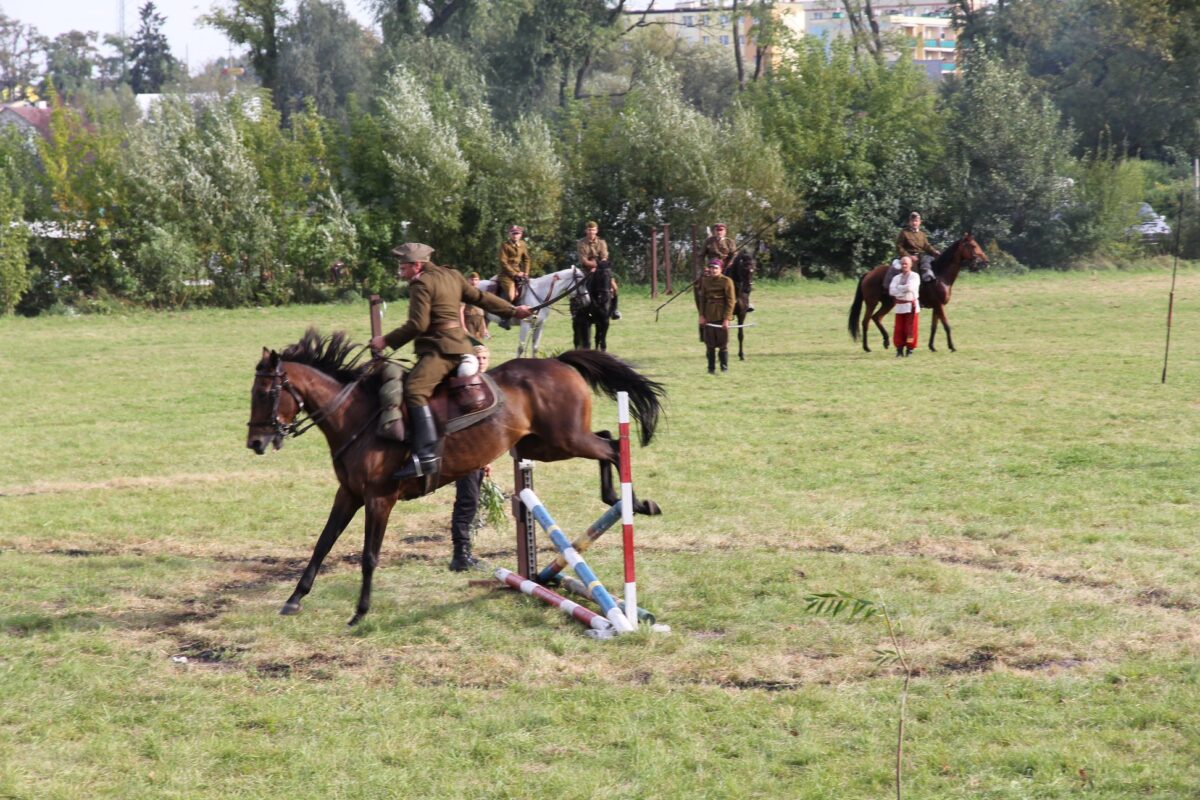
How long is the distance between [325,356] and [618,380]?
1.94m

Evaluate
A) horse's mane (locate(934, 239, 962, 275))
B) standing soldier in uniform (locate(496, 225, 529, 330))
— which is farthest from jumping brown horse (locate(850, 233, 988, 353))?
standing soldier in uniform (locate(496, 225, 529, 330))

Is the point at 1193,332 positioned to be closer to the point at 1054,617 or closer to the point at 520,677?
the point at 1054,617

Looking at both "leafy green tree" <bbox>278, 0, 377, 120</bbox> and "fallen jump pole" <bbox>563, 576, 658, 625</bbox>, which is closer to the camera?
"fallen jump pole" <bbox>563, 576, 658, 625</bbox>

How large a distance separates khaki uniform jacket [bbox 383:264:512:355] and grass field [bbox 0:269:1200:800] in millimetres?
1622

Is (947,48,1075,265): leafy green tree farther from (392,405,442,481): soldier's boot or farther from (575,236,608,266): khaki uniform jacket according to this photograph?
(392,405,442,481): soldier's boot

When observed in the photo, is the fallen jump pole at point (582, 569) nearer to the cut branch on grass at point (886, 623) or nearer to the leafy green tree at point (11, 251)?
the cut branch on grass at point (886, 623)

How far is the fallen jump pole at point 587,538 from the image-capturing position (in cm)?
794

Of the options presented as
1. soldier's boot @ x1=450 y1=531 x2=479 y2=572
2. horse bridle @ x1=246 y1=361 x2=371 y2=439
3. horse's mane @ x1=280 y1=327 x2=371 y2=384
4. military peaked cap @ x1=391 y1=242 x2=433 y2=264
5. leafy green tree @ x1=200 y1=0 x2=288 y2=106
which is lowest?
soldier's boot @ x1=450 y1=531 x2=479 y2=572

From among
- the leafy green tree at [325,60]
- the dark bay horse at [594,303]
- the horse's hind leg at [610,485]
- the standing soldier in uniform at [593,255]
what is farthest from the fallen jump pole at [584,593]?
the leafy green tree at [325,60]

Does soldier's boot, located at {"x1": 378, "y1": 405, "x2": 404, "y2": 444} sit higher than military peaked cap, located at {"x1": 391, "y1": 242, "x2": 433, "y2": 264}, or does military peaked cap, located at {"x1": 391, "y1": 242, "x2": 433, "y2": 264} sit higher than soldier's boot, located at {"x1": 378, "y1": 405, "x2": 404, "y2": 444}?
military peaked cap, located at {"x1": 391, "y1": 242, "x2": 433, "y2": 264}

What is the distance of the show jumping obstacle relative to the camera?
7348mm

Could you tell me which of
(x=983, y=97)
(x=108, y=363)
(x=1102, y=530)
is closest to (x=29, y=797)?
(x=1102, y=530)

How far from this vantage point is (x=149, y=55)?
116 metres

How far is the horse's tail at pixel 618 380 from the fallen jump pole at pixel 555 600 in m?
1.28
